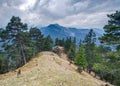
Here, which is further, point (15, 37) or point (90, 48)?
point (90, 48)

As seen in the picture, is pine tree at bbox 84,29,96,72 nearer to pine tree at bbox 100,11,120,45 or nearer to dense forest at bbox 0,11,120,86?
dense forest at bbox 0,11,120,86

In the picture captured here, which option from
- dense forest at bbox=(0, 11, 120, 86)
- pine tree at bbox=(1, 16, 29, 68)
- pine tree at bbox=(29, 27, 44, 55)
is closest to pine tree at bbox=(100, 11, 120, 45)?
dense forest at bbox=(0, 11, 120, 86)

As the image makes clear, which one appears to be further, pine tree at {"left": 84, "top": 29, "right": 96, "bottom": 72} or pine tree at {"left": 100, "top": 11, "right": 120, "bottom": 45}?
pine tree at {"left": 84, "top": 29, "right": 96, "bottom": 72}

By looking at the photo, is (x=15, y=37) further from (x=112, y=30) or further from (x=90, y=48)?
(x=112, y=30)

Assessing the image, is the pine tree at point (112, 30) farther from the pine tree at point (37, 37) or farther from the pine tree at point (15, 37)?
the pine tree at point (37, 37)

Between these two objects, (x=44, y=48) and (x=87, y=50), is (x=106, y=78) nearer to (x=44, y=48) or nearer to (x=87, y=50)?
(x=87, y=50)

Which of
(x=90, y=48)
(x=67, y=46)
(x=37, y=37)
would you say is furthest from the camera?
(x=67, y=46)

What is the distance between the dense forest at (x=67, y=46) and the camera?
2241 centimetres

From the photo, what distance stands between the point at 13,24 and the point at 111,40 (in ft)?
130

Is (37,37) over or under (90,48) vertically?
over

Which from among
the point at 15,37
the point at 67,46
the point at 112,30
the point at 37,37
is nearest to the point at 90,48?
the point at 37,37

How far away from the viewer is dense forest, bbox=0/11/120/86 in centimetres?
2241

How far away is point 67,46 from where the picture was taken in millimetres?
107688

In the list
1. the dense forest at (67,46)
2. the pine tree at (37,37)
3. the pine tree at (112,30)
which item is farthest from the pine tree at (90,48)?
the pine tree at (112,30)
